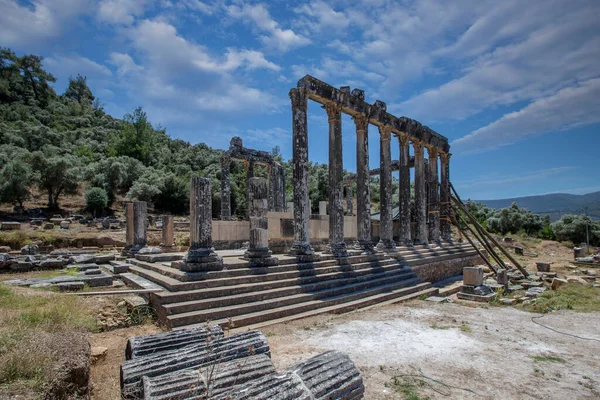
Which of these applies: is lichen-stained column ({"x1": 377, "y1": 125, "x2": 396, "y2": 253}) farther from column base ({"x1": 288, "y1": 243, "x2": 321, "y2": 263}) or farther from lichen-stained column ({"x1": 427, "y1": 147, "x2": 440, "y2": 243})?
lichen-stained column ({"x1": 427, "y1": 147, "x2": 440, "y2": 243})

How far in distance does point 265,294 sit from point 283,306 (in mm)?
609

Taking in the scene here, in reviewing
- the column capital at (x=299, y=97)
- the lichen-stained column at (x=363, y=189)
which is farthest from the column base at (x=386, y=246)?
the column capital at (x=299, y=97)

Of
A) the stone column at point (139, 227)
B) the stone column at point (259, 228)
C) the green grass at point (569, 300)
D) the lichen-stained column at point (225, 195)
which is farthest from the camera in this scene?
the lichen-stained column at point (225, 195)

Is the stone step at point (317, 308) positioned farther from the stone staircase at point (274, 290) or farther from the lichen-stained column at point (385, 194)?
the lichen-stained column at point (385, 194)

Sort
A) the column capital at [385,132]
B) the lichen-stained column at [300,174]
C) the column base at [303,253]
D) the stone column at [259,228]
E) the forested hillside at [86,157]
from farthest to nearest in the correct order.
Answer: the forested hillside at [86,157]
the column capital at [385,132]
the lichen-stained column at [300,174]
the column base at [303,253]
the stone column at [259,228]

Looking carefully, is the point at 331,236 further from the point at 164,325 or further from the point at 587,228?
the point at 587,228

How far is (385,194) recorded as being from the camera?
56.3 ft

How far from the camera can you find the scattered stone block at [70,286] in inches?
350

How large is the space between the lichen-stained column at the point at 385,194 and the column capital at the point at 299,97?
618 cm

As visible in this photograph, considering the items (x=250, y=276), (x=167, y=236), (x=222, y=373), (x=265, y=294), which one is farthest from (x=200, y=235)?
(x=167, y=236)

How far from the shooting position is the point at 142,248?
14211mm

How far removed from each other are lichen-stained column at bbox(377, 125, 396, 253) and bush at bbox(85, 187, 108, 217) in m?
29.0

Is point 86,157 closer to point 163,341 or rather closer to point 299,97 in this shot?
point 299,97

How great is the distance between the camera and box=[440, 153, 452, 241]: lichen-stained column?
2220 cm
